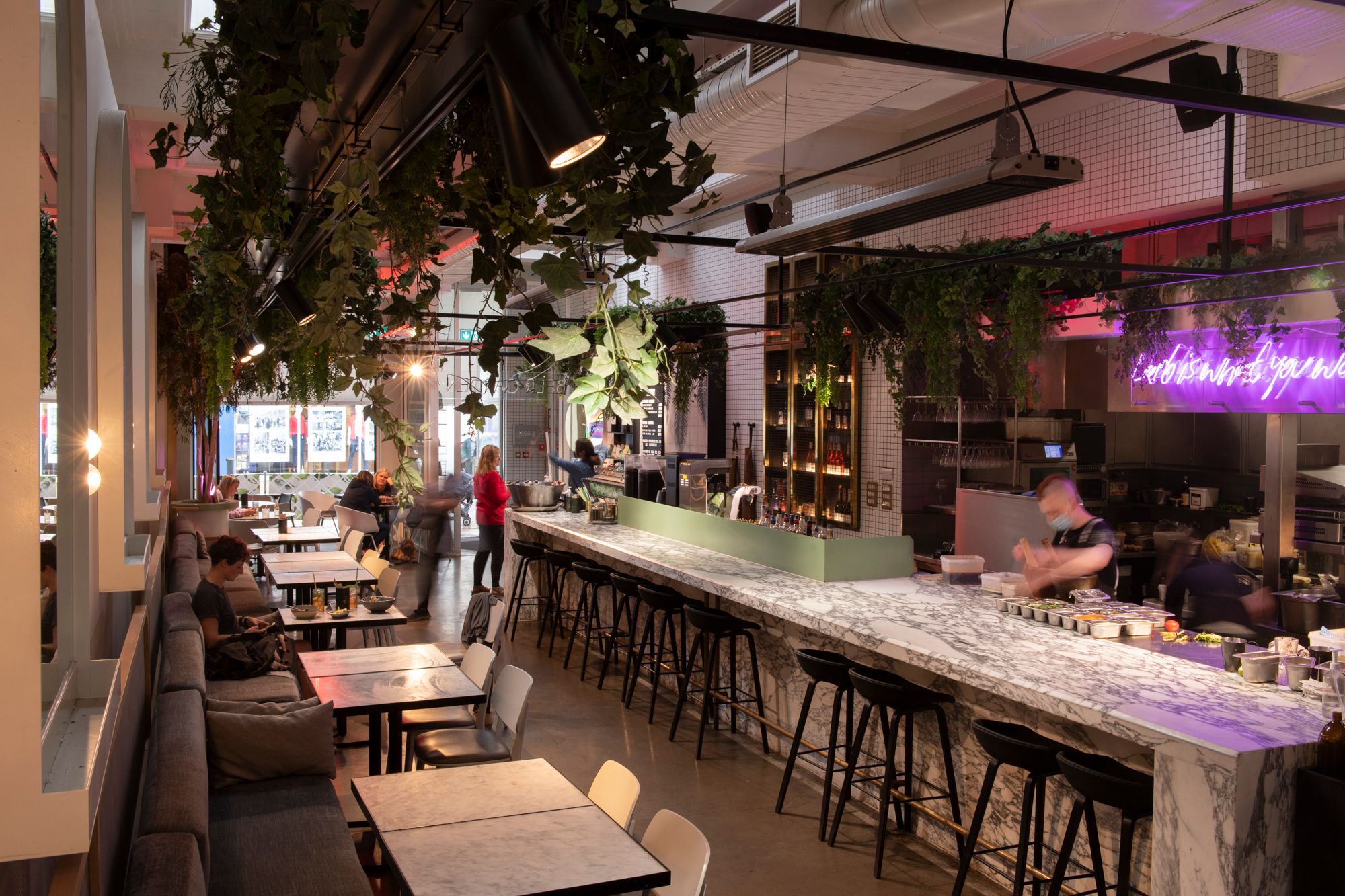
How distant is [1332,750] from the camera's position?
328 cm

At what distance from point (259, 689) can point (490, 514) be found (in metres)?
5.00

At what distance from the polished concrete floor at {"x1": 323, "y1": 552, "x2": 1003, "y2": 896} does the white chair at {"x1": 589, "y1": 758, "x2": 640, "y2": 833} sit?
0.69m

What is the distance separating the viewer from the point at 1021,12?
301 cm

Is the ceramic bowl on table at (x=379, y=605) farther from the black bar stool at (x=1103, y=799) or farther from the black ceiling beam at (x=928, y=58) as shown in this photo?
the black ceiling beam at (x=928, y=58)

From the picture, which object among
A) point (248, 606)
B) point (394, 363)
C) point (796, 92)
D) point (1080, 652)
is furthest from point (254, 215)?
point (394, 363)

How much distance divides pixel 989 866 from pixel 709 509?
4266mm

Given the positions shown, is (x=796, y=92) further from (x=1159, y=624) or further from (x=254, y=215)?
(x=254, y=215)

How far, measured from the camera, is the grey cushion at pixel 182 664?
4.68m

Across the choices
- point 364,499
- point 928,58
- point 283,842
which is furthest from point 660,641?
point 364,499

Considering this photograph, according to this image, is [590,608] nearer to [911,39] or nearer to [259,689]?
[259,689]

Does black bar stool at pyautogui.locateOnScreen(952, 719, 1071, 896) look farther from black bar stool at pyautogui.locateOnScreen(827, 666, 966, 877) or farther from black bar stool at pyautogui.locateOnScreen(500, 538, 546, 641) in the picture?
black bar stool at pyautogui.locateOnScreen(500, 538, 546, 641)

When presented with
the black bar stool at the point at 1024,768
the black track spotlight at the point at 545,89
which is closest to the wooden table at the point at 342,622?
the black bar stool at the point at 1024,768

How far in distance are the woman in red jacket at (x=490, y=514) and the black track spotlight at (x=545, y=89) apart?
956cm

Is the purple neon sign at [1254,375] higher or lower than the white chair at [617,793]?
higher
